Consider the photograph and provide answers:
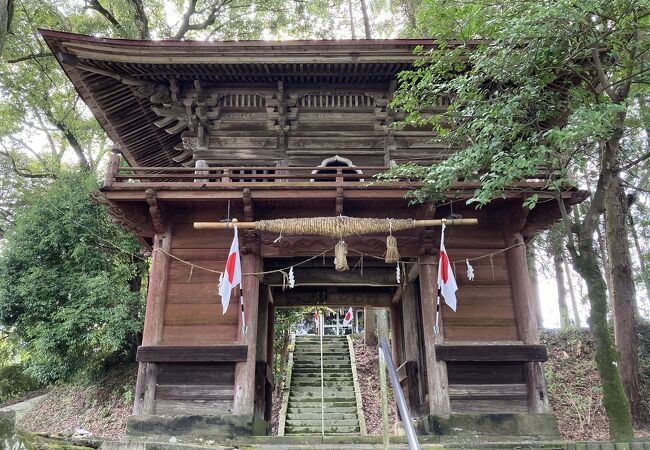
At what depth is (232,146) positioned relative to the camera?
31.3ft

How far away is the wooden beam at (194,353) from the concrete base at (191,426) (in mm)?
890

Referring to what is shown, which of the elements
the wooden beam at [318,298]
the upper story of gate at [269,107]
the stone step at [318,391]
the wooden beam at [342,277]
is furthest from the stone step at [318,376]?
the upper story of gate at [269,107]

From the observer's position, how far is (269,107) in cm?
940

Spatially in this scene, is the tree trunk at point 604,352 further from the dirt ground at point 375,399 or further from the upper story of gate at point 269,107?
the dirt ground at point 375,399

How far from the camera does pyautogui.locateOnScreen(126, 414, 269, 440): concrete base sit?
7266 mm

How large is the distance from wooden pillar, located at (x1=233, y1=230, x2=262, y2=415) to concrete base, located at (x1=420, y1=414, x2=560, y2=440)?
3.02 m

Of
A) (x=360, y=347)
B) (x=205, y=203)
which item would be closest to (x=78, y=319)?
(x=205, y=203)

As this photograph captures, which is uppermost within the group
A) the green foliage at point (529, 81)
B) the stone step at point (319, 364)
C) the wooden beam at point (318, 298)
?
the green foliage at point (529, 81)

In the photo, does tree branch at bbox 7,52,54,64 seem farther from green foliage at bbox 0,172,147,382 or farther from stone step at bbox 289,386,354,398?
stone step at bbox 289,386,354,398

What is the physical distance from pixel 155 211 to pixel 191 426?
362 cm

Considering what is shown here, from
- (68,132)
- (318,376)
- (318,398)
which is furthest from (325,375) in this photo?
(68,132)

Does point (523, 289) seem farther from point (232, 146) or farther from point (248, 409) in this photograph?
point (232, 146)

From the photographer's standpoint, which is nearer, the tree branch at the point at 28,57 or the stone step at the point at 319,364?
the tree branch at the point at 28,57

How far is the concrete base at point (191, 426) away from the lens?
23.8ft
